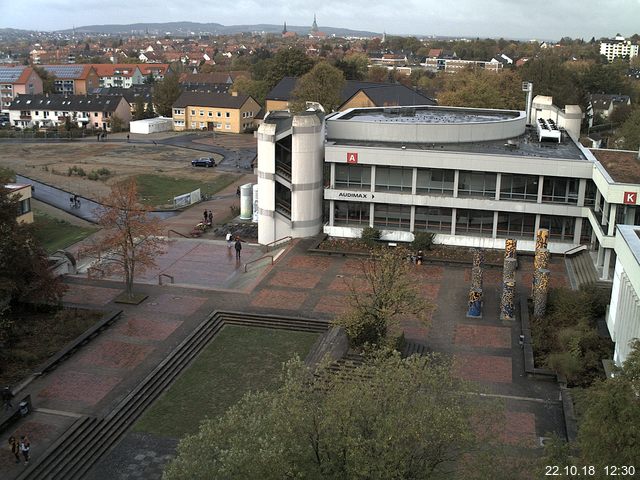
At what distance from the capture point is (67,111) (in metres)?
117

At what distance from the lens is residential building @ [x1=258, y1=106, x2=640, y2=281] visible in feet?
141

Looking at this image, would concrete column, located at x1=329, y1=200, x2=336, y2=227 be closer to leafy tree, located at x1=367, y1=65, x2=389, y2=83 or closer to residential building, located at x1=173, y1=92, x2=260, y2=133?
residential building, located at x1=173, y1=92, x2=260, y2=133

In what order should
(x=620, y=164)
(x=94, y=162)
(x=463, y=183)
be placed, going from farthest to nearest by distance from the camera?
(x=94, y=162), (x=463, y=183), (x=620, y=164)

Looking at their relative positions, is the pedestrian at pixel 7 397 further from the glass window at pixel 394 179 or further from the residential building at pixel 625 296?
the glass window at pixel 394 179

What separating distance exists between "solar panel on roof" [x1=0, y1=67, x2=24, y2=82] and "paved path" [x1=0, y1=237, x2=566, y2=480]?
112m

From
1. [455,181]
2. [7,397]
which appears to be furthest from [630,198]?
[7,397]

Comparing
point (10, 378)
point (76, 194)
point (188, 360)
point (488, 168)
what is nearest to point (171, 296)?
point (188, 360)

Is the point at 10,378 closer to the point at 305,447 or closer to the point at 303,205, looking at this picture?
the point at 305,447

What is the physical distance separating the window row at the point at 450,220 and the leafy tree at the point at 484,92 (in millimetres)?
35110

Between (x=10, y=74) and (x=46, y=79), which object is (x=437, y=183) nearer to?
(x=10, y=74)

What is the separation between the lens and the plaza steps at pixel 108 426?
2255 cm

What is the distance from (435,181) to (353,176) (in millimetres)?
5395

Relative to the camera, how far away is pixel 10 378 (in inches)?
1103

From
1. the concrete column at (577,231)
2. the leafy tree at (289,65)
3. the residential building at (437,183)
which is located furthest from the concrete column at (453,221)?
the leafy tree at (289,65)
